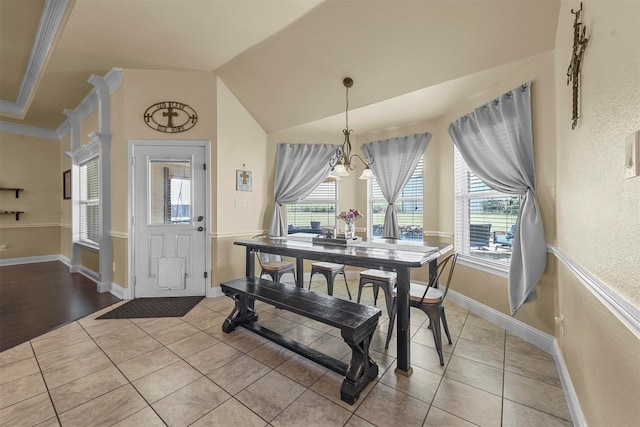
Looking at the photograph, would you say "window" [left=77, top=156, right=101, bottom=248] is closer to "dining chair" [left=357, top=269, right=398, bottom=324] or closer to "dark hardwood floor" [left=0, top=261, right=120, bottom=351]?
"dark hardwood floor" [left=0, top=261, right=120, bottom=351]

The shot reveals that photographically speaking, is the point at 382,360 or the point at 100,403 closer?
the point at 100,403

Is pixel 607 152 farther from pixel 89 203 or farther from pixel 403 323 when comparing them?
pixel 89 203

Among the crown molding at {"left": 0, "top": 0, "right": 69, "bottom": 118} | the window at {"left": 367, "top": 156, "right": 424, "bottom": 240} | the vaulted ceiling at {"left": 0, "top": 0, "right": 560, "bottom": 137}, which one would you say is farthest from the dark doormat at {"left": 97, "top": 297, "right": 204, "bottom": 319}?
the crown molding at {"left": 0, "top": 0, "right": 69, "bottom": 118}

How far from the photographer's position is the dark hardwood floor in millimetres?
2592

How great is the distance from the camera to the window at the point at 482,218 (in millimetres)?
2746

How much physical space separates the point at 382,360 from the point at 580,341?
1.24 meters

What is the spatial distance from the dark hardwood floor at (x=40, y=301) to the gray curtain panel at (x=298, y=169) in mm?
2704

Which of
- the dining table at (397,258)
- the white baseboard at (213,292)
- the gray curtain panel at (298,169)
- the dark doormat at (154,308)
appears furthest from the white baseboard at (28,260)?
the dining table at (397,258)

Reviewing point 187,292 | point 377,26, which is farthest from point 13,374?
point 377,26

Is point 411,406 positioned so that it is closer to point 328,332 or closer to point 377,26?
point 328,332

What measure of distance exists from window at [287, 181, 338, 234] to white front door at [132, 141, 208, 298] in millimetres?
1536

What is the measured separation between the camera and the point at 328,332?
99.1 inches

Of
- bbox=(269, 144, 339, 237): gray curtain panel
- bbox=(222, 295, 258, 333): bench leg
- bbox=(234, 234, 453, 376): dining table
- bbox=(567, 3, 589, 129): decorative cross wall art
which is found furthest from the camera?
bbox=(269, 144, 339, 237): gray curtain panel

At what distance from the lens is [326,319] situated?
1799 mm
